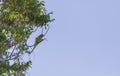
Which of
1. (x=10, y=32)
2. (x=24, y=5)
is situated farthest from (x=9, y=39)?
(x=24, y=5)

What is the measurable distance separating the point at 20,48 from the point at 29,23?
1880 mm

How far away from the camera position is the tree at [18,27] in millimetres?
30328

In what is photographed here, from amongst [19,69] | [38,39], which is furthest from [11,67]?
[38,39]

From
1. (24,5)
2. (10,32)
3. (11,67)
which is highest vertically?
(24,5)

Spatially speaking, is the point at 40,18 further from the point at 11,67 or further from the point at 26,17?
the point at 11,67

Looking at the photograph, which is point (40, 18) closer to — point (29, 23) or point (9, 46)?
point (29, 23)

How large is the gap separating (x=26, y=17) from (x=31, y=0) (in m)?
1.19

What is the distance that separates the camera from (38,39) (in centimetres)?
3209

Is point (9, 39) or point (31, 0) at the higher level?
point (31, 0)

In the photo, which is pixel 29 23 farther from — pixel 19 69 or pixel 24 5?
pixel 19 69

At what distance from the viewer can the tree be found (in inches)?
1194

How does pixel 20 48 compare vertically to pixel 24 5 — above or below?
below

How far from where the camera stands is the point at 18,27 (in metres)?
30.8

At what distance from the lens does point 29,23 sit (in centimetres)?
3178
